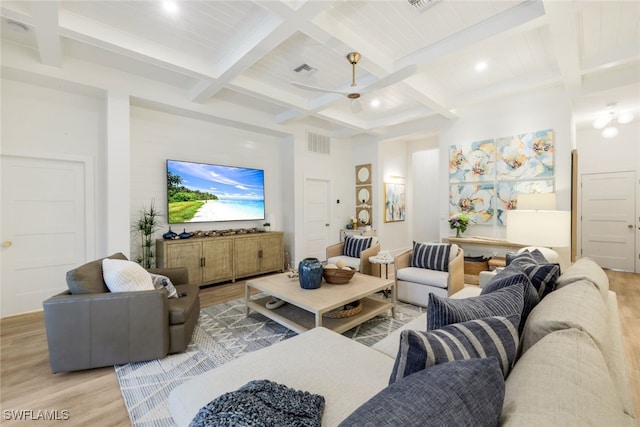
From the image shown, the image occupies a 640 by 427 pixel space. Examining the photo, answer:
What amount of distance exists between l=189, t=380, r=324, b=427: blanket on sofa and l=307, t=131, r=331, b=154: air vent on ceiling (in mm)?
5237

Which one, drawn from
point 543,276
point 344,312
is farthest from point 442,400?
point 344,312

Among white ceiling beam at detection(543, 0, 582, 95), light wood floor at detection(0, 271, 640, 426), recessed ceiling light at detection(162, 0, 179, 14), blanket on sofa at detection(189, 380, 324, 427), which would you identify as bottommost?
light wood floor at detection(0, 271, 640, 426)

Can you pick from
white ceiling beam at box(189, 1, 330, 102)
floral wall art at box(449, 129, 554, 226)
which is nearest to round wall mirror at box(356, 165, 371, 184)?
floral wall art at box(449, 129, 554, 226)

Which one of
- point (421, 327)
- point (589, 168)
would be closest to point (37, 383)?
point (421, 327)

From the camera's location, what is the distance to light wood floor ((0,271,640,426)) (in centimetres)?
173

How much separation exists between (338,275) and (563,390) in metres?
2.22

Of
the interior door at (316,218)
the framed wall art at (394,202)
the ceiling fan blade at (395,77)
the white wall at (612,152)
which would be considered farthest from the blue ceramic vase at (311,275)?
the white wall at (612,152)

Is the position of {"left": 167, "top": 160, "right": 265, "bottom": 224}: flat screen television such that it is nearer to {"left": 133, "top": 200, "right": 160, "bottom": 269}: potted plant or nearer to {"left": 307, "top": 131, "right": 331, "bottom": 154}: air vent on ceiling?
{"left": 133, "top": 200, "right": 160, "bottom": 269}: potted plant

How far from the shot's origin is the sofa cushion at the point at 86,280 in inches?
83.7

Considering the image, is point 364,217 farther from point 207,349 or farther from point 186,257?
point 207,349

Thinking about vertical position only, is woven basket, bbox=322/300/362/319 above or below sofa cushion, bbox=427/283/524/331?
below

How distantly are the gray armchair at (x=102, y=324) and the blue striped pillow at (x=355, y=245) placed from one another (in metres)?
2.69

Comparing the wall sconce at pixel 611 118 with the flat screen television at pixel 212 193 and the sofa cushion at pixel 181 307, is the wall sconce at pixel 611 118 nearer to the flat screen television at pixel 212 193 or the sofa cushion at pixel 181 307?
the flat screen television at pixel 212 193

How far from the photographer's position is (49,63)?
3.02 metres
